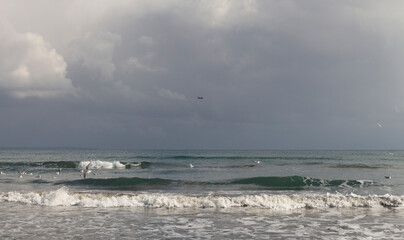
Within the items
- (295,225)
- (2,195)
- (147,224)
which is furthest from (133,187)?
(295,225)

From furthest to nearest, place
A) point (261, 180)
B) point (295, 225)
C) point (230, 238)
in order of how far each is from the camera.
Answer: point (261, 180)
point (295, 225)
point (230, 238)

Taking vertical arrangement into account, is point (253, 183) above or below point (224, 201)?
→ below

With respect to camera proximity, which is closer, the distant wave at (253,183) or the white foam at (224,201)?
the white foam at (224,201)

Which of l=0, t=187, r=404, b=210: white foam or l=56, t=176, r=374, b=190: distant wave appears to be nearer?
l=0, t=187, r=404, b=210: white foam

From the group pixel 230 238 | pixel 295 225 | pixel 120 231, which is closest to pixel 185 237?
pixel 230 238

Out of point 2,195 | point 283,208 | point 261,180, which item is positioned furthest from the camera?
point 261,180

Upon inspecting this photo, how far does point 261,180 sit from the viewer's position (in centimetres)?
4078

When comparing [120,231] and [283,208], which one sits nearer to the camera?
[120,231]

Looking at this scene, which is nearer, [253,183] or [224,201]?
[224,201]

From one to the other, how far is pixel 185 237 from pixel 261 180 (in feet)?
86.1

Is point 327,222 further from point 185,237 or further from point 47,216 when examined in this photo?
point 47,216

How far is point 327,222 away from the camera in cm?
1866

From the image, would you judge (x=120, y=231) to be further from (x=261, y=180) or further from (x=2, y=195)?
(x=261, y=180)

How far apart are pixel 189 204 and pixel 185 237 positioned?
314 inches
